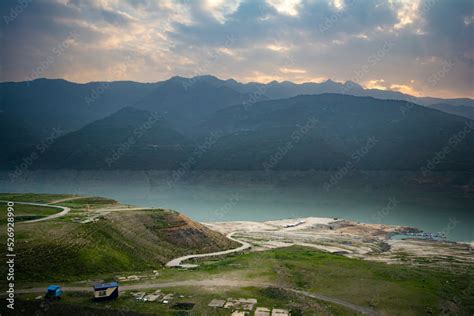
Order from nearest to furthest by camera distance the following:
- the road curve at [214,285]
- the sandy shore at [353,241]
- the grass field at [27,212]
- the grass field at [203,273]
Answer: the road curve at [214,285]
the grass field at [203,273]
the grass field at [27,212]
the sandy shore at [353,241]

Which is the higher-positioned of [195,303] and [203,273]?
[195,303]

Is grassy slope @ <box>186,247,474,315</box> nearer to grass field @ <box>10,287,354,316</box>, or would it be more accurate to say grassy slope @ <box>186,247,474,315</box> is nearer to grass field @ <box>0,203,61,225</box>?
grass field @ <box>10,287,354,316</box>

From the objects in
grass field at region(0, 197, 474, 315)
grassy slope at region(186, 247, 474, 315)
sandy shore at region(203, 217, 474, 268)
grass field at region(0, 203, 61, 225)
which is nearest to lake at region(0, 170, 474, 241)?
sandy shore at region(203, 217, 474, 268)

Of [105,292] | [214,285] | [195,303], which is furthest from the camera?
[214,285]

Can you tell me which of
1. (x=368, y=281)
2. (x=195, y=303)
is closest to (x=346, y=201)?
(x=368, y=281)

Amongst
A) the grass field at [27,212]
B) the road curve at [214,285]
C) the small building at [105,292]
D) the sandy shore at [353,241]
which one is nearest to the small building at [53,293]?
the road curve at [214,285]

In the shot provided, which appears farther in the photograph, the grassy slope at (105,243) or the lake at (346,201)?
the lake at (346,201)

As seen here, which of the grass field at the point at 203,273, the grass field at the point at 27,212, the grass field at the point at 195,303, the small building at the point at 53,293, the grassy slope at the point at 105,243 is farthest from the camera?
the grass field at the point at 27,212

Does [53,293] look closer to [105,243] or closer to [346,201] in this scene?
[105,243]

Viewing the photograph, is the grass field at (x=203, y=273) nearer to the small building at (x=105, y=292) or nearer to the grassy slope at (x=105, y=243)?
the grassy slope at (x=105, y=243)
